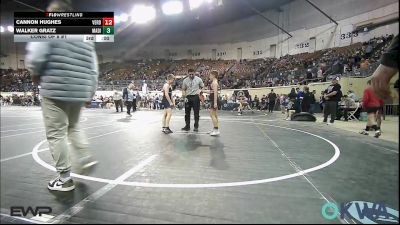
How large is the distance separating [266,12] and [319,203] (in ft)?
109

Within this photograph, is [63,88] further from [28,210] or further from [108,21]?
[108,21]

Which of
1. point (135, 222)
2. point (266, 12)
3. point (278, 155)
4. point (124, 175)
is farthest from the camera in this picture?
point (266, 12)

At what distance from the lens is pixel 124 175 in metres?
3.14

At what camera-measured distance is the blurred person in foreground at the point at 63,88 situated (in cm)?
240

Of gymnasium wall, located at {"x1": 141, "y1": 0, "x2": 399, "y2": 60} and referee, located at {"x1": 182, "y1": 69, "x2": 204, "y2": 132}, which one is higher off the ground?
gymnasium wall, located at {"x1": 141, "y1": 0, "x2": 399, "y2": 60}

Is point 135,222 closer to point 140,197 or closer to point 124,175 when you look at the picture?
point 140,197

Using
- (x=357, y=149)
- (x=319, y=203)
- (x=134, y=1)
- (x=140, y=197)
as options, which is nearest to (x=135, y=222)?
(x=140, y=197)

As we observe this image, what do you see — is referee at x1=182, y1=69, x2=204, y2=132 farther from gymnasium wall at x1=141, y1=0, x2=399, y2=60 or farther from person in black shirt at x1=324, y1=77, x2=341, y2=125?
gymnasium wall at x1=141, y1=0, x2=399, y2=60
